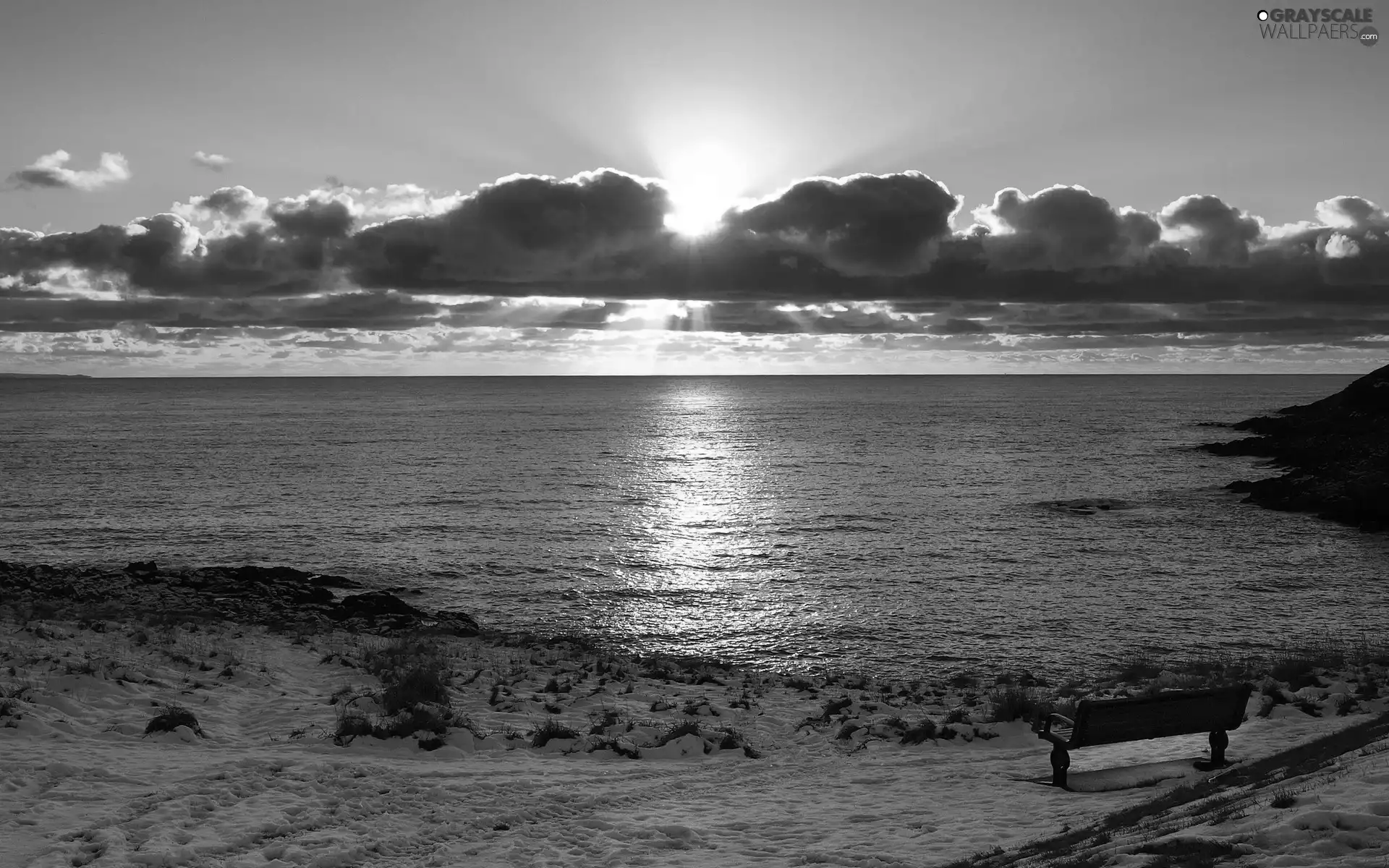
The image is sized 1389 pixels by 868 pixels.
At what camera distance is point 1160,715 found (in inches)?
500

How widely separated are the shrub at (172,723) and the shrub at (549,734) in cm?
536

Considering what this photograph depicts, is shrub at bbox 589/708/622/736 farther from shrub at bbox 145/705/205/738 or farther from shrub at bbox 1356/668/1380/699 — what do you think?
shrub at bbox 1356/668/1380/699

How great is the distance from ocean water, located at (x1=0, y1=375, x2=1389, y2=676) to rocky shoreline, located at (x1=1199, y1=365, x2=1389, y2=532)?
231cm

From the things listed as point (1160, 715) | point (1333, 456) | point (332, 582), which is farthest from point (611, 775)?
point (1333, 456)

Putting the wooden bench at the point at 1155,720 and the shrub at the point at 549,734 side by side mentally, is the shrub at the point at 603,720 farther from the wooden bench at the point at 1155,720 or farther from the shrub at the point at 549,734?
the wooden bench at the point at 1155,720

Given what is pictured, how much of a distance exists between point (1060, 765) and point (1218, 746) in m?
2.42

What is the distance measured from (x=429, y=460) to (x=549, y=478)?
19.0m

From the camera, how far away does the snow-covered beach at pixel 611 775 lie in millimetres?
9992

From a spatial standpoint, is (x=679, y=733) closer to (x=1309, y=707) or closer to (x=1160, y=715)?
(x=1160, y=715)

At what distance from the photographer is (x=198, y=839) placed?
10422mm

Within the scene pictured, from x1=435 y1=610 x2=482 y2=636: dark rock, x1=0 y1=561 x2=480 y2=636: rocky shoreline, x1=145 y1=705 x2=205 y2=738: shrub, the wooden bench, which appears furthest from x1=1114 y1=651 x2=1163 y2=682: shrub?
x1=145 y1=705 x2=205 y2=738: shrub

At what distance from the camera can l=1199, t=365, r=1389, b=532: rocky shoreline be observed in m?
46.6

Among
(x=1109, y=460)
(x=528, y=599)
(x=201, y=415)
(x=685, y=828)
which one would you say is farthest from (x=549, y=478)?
(x=201, y=415)

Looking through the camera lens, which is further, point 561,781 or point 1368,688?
point 1368,688
